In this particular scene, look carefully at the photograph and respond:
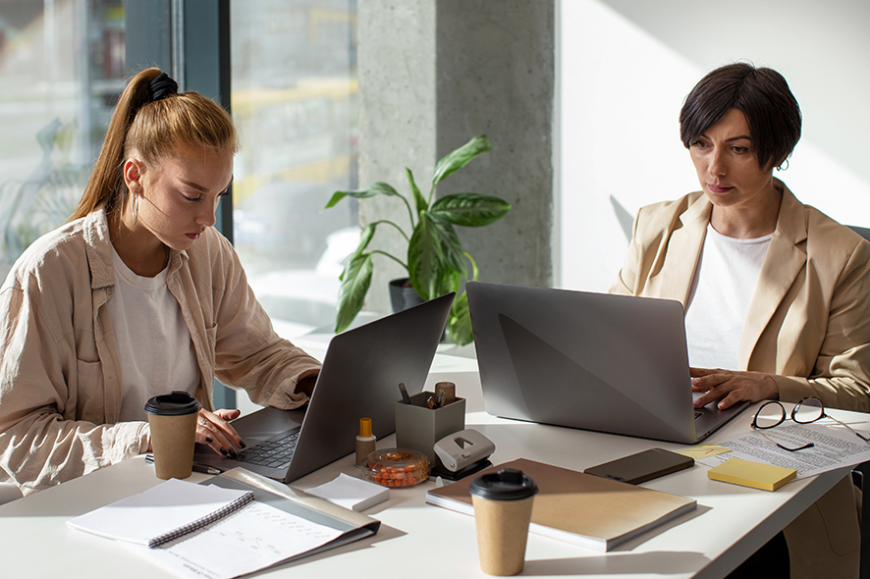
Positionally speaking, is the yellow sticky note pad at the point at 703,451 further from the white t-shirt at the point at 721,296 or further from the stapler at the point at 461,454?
the white t-shirt at the point at 721,296

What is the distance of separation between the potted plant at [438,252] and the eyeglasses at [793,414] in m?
1.37

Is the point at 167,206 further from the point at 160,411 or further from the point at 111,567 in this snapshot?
the point at 111,567

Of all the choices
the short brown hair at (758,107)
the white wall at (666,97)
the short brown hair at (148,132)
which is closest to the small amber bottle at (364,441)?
the short brown hair at (148,132)

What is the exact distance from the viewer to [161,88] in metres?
1.66

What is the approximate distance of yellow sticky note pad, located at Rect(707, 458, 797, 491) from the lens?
1221 millimetres

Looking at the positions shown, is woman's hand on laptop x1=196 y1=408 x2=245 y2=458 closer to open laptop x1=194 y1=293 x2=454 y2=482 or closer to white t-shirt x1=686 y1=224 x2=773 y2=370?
open laptop x1=194 y1=293 x2=454 y2=482

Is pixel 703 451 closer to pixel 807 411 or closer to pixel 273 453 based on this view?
pixel 807 411

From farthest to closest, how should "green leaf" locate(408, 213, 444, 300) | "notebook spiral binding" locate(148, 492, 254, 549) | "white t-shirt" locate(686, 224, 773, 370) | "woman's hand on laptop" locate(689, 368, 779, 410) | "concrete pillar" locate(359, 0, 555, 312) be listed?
"concrete pillar" locate(359, 0, 555, 312) < "green leaf" locate(408, 213, 444, 300) < "white t-shirt" locate(686, 224, 773, 370) < "woman's hand on laptop" locate(689, 368, 779, 410) < "notebook spiral binding" locate(148, 492, 254, 549)

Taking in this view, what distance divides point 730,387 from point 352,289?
157 cm

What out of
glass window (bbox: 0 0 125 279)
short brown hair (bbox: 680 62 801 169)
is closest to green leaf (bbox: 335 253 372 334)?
glass window (bbox: 0 0 125 279)

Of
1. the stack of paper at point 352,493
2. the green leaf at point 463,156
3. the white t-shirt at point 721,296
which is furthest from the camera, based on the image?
the green leaf at point 463,156

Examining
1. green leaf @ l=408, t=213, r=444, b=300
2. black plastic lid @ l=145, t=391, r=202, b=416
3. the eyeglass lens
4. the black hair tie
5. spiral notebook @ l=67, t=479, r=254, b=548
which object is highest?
the black hair tie

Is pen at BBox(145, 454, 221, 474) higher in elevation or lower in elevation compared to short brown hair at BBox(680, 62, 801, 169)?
lower

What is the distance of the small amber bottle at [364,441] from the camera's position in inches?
51.6
